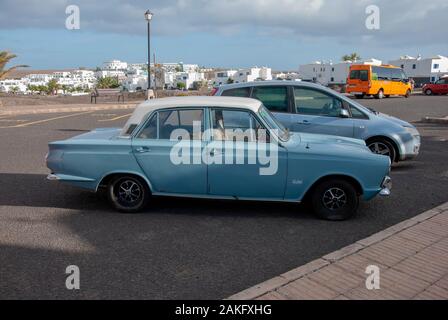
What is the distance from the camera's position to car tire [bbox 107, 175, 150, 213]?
560cm

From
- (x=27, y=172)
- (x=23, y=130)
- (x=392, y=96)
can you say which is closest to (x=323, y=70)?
(x=392, y=96)

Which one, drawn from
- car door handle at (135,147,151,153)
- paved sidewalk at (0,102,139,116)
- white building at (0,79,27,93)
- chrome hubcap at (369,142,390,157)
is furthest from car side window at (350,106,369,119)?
white building at (0,79,27,93)

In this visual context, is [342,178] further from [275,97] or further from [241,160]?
[275,97]

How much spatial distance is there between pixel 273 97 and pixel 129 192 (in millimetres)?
3776

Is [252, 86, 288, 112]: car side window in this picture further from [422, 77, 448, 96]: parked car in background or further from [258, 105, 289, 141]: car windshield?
[422, 77, 448, 96]: parked car in background

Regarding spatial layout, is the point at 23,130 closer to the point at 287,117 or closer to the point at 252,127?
the point at 287,117

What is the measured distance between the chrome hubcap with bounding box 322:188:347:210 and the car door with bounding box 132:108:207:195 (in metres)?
1.60

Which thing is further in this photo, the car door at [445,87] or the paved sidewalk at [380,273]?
Answer: the car door at [445,87]

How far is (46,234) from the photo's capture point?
16.1 feet

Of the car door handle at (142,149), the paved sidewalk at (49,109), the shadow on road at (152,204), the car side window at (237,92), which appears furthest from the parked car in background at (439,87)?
the car door handle at (142,149)

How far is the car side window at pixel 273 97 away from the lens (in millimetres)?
8062

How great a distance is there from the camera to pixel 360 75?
104 ft

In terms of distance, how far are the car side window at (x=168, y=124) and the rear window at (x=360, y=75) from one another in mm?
28767

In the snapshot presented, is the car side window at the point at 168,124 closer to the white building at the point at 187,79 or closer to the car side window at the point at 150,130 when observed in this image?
the car side window at the point at 150,130
